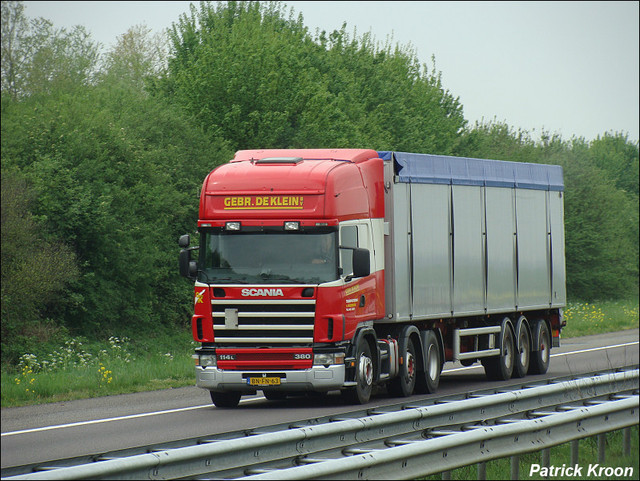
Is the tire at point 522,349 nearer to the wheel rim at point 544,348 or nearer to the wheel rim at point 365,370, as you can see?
the wheel rim at point 544,348

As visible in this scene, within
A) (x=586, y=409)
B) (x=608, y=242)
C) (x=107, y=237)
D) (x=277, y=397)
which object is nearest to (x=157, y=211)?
(x=107, y=237)

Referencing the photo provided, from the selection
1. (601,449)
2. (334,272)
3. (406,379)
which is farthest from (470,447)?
(406,379)

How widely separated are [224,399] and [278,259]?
96.8 inches

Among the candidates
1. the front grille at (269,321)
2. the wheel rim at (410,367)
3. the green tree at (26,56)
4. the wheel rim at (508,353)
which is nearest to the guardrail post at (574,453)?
the front grille at (269,321)

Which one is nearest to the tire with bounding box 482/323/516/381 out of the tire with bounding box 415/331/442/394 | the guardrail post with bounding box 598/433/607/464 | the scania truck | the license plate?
the scania truck

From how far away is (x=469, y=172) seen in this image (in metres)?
20.8

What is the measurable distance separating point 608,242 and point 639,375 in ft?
177

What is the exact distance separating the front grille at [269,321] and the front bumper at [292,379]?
406 millimetres

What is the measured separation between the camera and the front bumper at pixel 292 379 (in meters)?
16.1

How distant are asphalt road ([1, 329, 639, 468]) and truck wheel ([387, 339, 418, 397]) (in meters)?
0.20

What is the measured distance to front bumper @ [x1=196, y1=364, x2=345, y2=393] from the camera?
1612 cm

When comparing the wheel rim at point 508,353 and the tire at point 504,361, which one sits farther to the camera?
the wheel rim at point 508,353

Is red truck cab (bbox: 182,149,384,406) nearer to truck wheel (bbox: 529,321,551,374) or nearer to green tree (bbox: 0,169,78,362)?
truck wheel (bbox: 529,321,551,374)

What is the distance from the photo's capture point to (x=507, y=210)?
2225 centimetres
